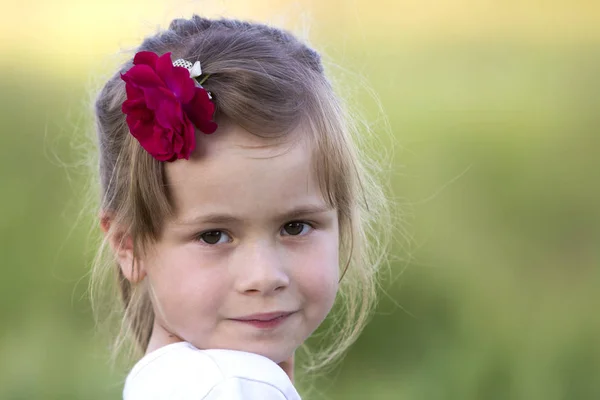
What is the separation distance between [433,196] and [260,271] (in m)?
2.97

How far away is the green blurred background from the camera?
4.36 m

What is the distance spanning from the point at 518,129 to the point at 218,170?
3.72 meters

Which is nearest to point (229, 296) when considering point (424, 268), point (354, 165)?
point (354, 165)

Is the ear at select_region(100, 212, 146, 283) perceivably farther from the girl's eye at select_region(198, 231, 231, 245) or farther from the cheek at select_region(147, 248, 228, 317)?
the girl's eye at select_region(198, 231, 231, 245)

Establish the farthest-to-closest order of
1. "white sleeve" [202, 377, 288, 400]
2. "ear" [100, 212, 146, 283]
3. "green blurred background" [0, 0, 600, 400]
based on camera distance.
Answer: "green blurred background" [0, 0, 600, 400] → "ear" [100, 212, 146, 283] → "white sleeve" [202, 377, 288, 400]

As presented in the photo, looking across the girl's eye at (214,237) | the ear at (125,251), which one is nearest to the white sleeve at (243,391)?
the girl's eye at (214,237)

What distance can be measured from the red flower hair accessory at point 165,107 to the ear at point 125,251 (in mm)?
264

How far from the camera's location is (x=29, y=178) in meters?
5.16

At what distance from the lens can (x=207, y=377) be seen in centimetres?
182

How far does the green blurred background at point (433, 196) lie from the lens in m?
4.36

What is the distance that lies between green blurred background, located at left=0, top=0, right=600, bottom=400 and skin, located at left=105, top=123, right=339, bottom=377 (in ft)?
5.80

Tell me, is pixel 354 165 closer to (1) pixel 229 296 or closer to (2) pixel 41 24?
(1) pixel 229 296

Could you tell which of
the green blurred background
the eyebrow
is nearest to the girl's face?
the eyebrow

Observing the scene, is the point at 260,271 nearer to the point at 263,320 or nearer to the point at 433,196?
the point at 263,320
